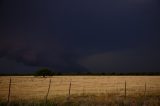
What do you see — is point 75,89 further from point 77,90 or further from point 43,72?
point 43,72

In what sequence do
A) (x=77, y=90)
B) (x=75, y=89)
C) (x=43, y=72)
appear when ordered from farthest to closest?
(x=43, y=72), (x=75, y=89), (x=77, y=90)

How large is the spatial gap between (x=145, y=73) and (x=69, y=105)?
386 feet

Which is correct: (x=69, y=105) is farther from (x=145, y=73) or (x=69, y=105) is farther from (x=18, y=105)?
(x=145, y=73)

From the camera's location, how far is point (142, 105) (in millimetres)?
17516

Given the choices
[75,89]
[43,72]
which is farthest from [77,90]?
[43,72]

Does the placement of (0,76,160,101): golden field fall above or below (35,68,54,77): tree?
below

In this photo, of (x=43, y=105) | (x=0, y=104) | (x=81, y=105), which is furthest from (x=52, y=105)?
(x=0, y=104)

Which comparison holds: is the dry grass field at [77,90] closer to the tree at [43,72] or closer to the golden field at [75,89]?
the golden field at [75,89]

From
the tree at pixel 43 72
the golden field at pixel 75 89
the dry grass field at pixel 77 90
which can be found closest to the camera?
the dry grass field at pixel 77 90

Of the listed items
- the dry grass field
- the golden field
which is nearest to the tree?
the golden field

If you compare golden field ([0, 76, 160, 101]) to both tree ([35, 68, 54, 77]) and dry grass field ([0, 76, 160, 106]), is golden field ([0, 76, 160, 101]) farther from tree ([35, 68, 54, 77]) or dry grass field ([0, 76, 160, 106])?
tree ([35, 68, 54, 77])

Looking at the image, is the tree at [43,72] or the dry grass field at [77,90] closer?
the dry grass field at [77,90]

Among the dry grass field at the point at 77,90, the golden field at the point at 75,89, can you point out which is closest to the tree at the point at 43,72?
the golden field at the point at 75,89

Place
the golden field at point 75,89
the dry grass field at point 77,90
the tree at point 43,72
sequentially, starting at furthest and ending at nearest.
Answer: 1. the tree at point 43,72
2. the golden field at point 75,89
3. the dry grass field at point 77,90
